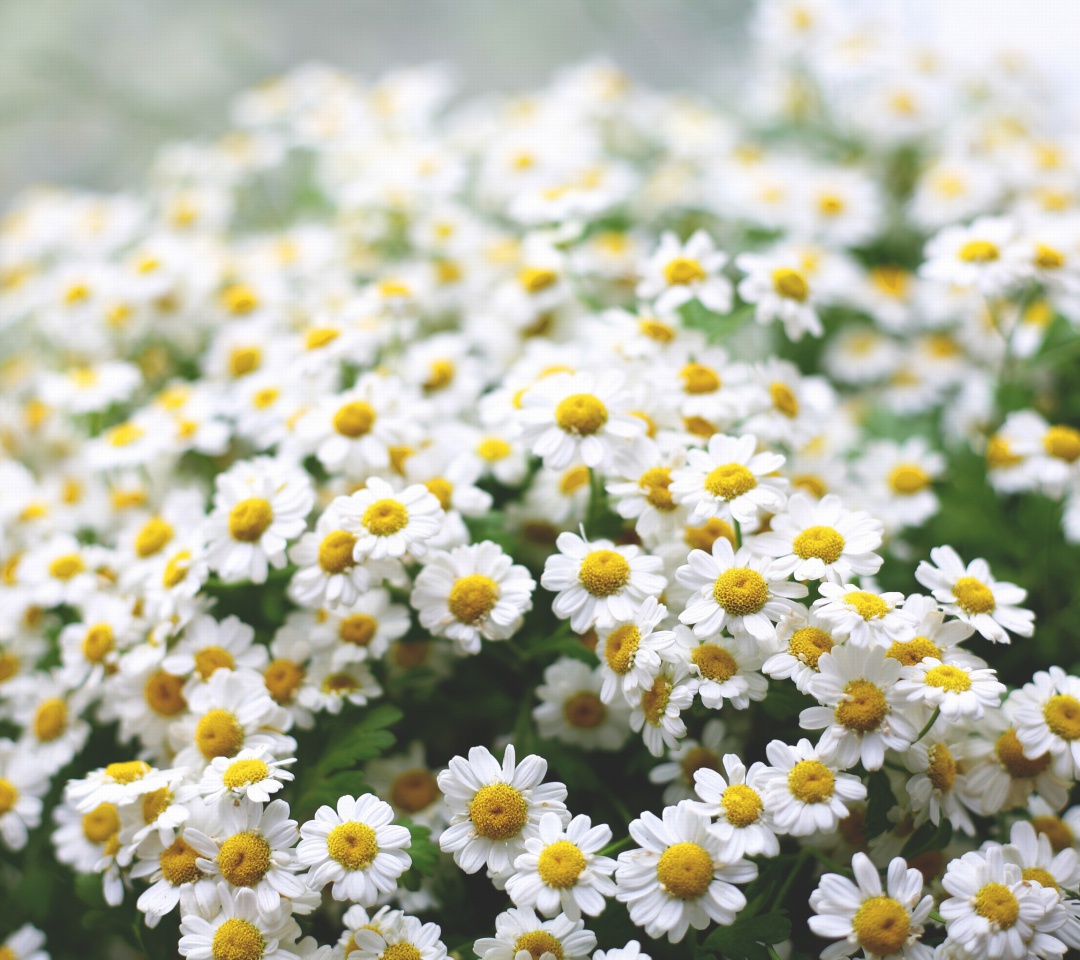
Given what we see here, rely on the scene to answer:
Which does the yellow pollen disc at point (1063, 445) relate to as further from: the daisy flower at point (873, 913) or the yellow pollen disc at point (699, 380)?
the daisy flower at point (873, 913)

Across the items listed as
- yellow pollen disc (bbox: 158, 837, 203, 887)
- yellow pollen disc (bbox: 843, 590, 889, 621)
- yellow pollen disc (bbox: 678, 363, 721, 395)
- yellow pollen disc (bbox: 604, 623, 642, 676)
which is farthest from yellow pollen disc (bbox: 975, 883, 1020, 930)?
yellow pollen disc (bbox: 158, 837, 203, 887)

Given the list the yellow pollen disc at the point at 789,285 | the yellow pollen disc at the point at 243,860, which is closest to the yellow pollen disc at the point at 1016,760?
the yellow pollen disc at the point at 789,285

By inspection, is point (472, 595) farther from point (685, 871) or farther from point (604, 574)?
point (685, 871)

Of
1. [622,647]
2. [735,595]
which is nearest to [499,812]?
[622,647]

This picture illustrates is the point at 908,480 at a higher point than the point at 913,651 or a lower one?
lower

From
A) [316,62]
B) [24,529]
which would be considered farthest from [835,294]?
[316,62]

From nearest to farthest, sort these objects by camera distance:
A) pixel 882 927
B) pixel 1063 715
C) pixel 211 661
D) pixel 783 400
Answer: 1. pixel 882 927
2. pixel 1063 715
3. pixel 211 661
4. pixel 783 400
